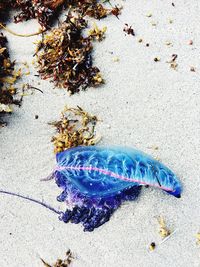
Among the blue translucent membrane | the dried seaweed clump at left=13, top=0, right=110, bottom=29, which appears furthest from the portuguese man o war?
the dried seaweed clump at left=13, top=0, right=110, bottom=29

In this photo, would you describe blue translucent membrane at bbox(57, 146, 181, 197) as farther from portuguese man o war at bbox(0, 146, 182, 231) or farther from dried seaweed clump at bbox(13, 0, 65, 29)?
dried seaweed clump at bbox(13, 0, 65, 29)

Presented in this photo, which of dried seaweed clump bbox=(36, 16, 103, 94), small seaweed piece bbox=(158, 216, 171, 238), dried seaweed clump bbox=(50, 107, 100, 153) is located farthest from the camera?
dried seaweed clump bbox=(36, 16, 103, 94)

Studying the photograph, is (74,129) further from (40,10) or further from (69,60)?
(40,10)

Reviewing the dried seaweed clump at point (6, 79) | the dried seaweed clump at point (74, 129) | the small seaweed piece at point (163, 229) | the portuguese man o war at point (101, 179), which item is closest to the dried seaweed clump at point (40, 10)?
the dried seaweed clump at point (6, 79)

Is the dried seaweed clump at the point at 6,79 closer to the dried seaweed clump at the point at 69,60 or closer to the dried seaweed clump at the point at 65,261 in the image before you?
the dried seaweed clump at the point at 69,60

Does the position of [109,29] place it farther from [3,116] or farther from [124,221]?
[124,221]

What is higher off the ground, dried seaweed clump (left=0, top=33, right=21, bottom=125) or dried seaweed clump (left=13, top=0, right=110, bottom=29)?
dried seaweed clump (left=13, top=0, right=110, bottom=29)
